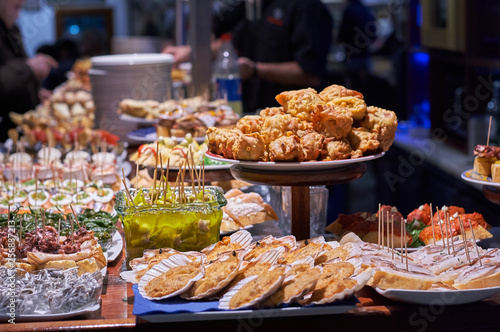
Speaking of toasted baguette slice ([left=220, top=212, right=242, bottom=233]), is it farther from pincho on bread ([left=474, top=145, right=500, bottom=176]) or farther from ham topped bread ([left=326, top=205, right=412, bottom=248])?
pincho on bread ([left=474, top=145, right=500, bottom=176])

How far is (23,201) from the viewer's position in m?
2.58

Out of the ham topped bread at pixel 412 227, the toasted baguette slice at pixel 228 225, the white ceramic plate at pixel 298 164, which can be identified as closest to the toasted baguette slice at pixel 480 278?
the ham topped bread at pixel 412 227

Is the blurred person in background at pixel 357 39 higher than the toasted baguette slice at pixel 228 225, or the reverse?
the blurred person in background at pixel 357 39

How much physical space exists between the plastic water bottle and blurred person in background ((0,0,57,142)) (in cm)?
202

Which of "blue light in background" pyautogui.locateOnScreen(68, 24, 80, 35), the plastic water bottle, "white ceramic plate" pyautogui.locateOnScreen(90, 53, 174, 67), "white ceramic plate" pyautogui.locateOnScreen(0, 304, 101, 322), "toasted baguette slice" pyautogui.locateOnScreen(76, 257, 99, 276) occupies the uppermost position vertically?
"blue light in background" pyautogui.locateOnScreen(68, 24, 80, 35)

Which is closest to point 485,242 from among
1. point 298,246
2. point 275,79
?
point 298,246

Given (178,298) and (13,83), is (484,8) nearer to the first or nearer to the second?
(13,83)

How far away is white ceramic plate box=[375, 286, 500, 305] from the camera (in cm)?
155

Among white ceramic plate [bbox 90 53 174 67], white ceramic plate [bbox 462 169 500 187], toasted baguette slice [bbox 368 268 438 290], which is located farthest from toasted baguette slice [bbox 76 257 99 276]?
white ceramic plate [bbox 90 53 174 67]

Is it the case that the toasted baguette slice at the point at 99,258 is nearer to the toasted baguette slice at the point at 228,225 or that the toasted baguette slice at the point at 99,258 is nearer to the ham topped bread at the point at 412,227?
the toasted baguette slice at the point at 228,225

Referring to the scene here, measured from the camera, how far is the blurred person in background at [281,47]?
4.69 m

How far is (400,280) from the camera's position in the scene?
1586mm

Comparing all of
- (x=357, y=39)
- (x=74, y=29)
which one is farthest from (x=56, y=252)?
(x=74, y=29)

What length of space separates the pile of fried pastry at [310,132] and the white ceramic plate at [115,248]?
43 cm
